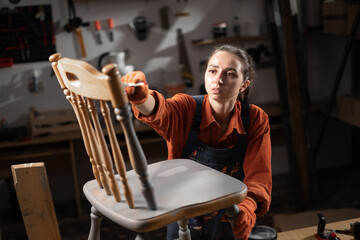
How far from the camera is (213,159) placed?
6.36ft

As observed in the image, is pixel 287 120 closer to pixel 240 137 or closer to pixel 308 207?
pixel 308 207

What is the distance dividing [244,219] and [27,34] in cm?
314

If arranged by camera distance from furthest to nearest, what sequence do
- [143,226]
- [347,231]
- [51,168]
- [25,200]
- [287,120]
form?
[51,168]
[287,120]
[347,231]
[25,200]
[143,226]

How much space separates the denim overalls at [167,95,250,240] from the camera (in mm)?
1932

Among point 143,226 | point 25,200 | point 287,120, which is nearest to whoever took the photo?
point 143,226

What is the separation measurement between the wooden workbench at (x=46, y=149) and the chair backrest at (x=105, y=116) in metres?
2.48

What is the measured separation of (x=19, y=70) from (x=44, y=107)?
39cm

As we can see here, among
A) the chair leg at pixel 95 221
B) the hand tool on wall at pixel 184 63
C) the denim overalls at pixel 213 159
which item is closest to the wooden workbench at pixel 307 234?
the denim overalls at pixel 213 159

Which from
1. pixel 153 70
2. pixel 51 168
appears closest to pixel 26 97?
pixel 51 168

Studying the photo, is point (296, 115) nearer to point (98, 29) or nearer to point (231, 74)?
point (98, 29)

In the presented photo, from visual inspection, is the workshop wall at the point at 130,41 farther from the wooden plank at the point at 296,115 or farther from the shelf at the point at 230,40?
the wooden plank at the point at 296,115

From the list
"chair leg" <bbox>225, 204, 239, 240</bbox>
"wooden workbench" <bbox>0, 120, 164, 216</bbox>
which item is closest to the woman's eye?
"chair leg" <bbox>225, 204, 239, 240</bbox>

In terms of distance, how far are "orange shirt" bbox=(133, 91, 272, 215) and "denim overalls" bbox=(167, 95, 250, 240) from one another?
0.02 m

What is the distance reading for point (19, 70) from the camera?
421cm
